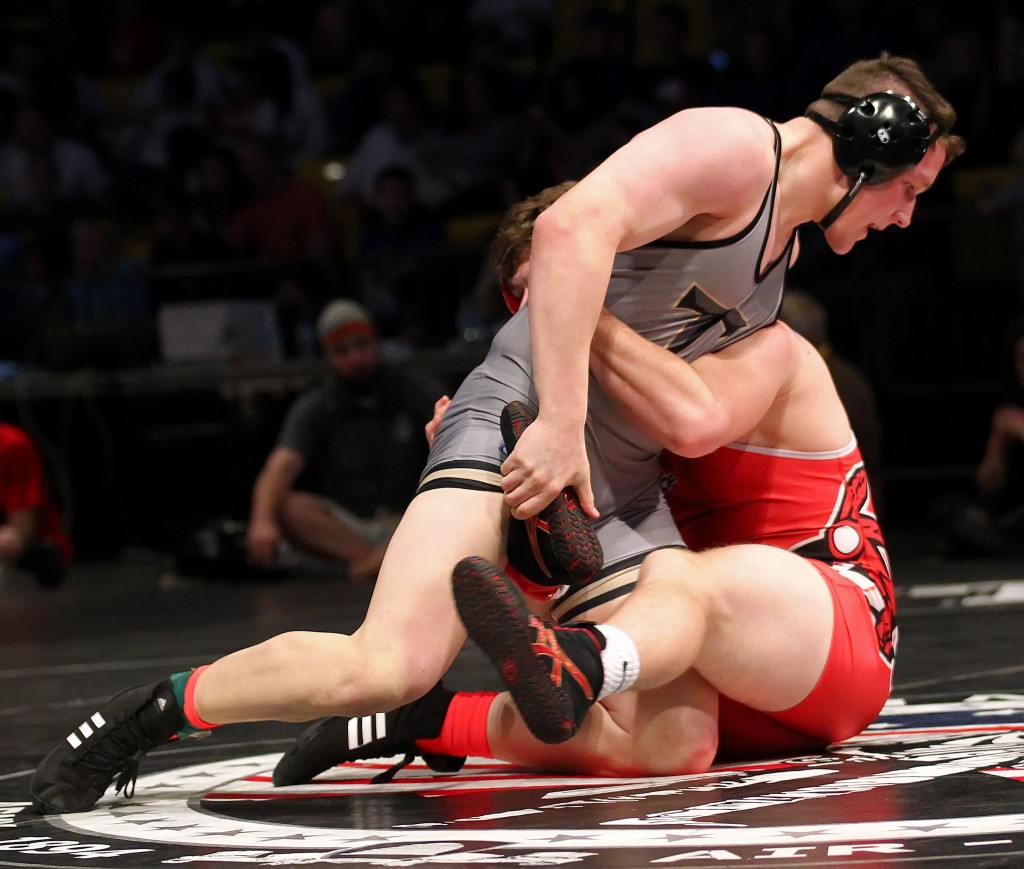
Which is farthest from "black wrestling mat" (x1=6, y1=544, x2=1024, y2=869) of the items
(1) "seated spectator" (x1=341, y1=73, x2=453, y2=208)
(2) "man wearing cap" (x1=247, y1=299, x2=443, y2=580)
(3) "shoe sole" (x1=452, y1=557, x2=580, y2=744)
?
(1) "seated spectator" (x1=341, y1=73, x2=453, y2=208)

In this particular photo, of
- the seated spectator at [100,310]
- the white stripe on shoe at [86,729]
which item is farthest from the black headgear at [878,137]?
the seated spectator at [100,310]

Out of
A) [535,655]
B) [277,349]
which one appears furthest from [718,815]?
[277,349]

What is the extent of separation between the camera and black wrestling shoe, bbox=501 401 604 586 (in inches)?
95.0

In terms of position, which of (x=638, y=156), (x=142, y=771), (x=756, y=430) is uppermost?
(x=638, y=156)

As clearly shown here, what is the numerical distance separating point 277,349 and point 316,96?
2.78 m

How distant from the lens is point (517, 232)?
298 cm

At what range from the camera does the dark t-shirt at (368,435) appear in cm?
740

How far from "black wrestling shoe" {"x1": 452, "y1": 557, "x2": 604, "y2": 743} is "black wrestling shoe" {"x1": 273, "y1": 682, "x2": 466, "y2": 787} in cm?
62

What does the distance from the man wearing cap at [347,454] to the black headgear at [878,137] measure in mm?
4627

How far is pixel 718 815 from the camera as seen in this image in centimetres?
223

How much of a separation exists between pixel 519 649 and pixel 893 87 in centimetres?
122

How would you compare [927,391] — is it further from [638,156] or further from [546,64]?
[638,156]

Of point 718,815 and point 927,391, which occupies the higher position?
point 927,391

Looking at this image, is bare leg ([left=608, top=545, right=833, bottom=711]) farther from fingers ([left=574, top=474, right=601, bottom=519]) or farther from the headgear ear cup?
the headgear ear cup
